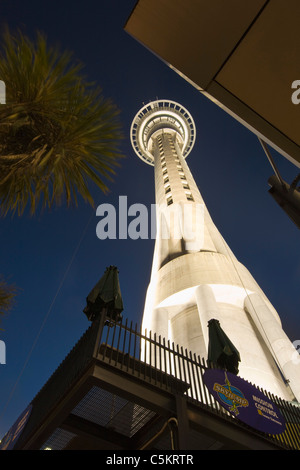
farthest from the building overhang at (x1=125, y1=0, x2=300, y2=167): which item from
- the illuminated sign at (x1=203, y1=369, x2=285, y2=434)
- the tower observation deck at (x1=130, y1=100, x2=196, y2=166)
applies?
the tower observation deck at (x1=130, y1=100, x2=196, y2=166)

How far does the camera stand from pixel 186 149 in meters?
65.2

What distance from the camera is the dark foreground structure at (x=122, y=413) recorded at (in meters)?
6.60

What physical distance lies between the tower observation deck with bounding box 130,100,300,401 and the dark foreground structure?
8725 mm

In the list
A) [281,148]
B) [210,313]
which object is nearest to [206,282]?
[210,313]

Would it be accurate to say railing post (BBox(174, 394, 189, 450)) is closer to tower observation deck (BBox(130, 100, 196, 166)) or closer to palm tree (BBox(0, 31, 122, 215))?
palm tree (BBox(0, 31, 122, 215))

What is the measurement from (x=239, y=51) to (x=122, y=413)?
689 cm

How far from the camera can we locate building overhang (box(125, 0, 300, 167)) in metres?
4.26

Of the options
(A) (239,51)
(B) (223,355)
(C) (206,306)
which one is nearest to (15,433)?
(B) (223,355)

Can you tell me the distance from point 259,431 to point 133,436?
9.22ft

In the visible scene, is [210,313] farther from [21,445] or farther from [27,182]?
[27,182]

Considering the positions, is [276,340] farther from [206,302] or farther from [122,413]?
[122,413]

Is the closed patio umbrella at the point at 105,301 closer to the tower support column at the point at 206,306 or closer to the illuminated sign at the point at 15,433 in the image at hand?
the illuminated sign at the point at 15,433

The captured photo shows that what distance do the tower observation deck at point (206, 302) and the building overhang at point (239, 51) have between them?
524 inches

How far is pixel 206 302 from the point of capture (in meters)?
18.9
